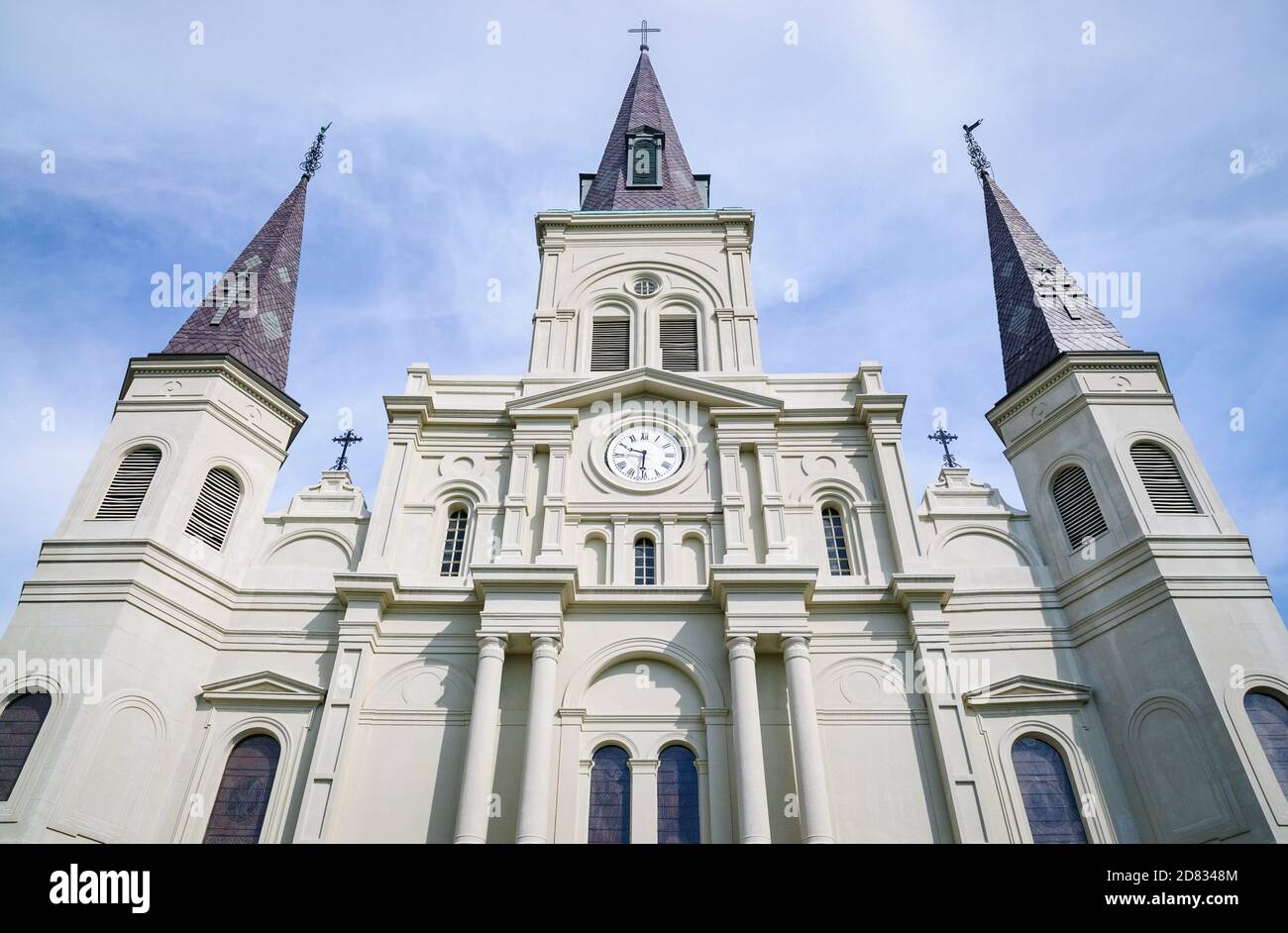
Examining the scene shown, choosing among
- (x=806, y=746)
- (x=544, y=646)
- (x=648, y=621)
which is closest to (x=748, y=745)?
(x=806, y=746)

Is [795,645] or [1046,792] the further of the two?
[795,645]

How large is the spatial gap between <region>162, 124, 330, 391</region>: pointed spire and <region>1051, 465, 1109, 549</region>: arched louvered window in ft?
59.5

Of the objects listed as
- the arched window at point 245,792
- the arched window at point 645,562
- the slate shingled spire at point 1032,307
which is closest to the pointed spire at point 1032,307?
the slate shingled spire at point 1032,307

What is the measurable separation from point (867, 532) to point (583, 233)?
42.5 ft

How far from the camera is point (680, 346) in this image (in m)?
25.3

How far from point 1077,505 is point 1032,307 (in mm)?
5744

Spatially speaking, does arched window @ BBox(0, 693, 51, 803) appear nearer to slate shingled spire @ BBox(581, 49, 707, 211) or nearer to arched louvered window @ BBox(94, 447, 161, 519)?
arched louvered window @ BBox(94, 447, 161, 519)

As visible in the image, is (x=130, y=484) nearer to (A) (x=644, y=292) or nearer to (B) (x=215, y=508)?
(B) (x=215, y=508)

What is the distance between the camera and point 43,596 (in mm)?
17297

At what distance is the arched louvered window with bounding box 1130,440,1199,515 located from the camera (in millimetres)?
18844
